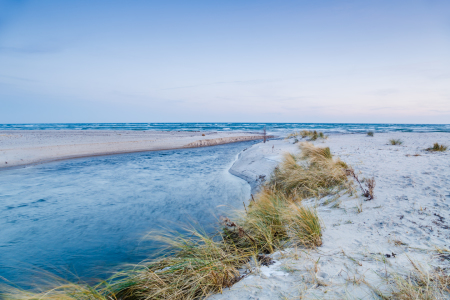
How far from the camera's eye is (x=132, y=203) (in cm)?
604

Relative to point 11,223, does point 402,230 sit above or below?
above

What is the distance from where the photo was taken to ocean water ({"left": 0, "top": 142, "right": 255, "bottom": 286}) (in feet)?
11.7

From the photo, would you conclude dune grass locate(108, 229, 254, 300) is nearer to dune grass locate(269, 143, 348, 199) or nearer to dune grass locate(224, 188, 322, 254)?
dune grass locate(224, 188, 322, 254)

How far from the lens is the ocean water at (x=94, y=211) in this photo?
3562mm

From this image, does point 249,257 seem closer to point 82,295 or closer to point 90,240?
point 82,295

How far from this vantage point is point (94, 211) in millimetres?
5492

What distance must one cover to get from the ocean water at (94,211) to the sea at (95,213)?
0.02 m

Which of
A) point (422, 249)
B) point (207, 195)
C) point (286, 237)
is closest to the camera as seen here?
point (422, 249)

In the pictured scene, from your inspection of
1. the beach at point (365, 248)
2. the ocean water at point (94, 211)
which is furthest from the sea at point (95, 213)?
the beach at point (365, 248)

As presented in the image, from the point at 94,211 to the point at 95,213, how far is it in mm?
143

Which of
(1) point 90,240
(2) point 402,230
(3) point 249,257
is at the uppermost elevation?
(2) point 402,230

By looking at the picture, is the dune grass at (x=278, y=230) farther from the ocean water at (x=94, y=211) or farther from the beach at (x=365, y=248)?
the ocean water at (x=94, y=211)

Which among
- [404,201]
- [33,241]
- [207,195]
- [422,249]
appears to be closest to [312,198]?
[404,201]

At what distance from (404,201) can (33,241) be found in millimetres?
7063
